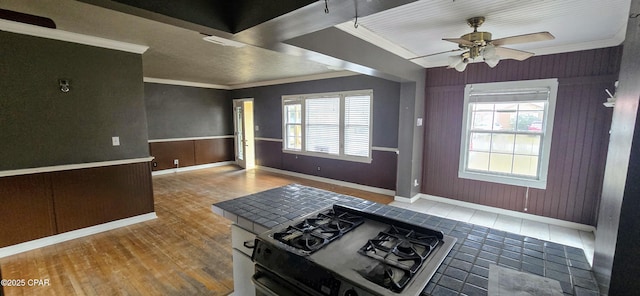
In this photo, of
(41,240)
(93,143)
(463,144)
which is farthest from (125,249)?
(463,144)

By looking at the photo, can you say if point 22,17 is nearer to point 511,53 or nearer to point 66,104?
point 66,104

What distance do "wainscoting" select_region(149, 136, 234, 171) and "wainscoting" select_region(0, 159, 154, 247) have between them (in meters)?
3.23

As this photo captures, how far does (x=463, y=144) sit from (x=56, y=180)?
18.1 feet

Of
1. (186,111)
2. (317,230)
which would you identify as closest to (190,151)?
(186,111)

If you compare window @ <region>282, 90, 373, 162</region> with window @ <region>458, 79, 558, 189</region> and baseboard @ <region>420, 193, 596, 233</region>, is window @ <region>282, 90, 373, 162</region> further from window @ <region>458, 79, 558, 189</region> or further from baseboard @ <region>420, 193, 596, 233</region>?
window @ <region>458, 79, 558, 189</region>

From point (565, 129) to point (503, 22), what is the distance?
201 cm

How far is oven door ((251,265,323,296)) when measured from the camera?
1200 mm

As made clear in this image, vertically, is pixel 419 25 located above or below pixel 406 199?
above

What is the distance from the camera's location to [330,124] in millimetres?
5883

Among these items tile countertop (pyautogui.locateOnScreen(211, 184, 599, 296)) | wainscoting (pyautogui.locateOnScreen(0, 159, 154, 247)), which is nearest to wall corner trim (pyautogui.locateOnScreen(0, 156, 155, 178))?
wainscoting (pyautogui.locateOnScreen(0, 159, 154, 247))

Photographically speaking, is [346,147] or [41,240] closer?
[41,240]

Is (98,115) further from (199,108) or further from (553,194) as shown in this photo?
(553,194)

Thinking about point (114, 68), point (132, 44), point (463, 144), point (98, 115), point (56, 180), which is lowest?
point (56, 180)

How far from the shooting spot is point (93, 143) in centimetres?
332
